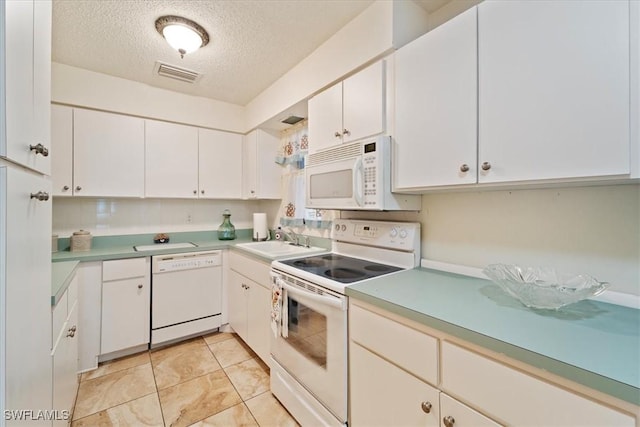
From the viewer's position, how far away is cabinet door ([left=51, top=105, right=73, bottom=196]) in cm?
215

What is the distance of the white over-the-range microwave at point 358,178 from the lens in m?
1.49

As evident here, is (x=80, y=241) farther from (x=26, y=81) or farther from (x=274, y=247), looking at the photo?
(x=26, y=81)

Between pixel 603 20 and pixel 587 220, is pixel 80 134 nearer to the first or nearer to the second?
pixel 603 20

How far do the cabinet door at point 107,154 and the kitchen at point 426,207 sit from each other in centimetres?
10

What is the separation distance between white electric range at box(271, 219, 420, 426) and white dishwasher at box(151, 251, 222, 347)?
1.08m

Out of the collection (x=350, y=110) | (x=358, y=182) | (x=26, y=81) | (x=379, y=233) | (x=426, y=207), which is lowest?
(x=379, y=233)

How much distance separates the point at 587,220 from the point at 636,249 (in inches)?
6.5

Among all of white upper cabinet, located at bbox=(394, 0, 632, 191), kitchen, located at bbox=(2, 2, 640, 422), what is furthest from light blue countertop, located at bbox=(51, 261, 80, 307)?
white upper cabinet, located at bbox=(394, 0, 632, 191)

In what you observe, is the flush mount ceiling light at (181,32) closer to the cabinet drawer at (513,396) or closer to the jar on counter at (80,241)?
the jar on counter at (80,241)

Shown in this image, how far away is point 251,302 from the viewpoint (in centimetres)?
224

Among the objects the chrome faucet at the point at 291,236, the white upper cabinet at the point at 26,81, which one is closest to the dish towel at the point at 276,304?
the chrome faucet at the point at 291,236

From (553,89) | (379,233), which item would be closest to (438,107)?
(553,89)

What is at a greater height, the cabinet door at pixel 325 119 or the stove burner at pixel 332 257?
the cabinet door at pixel 325 119

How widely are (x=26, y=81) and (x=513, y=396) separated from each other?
173 centimetres
